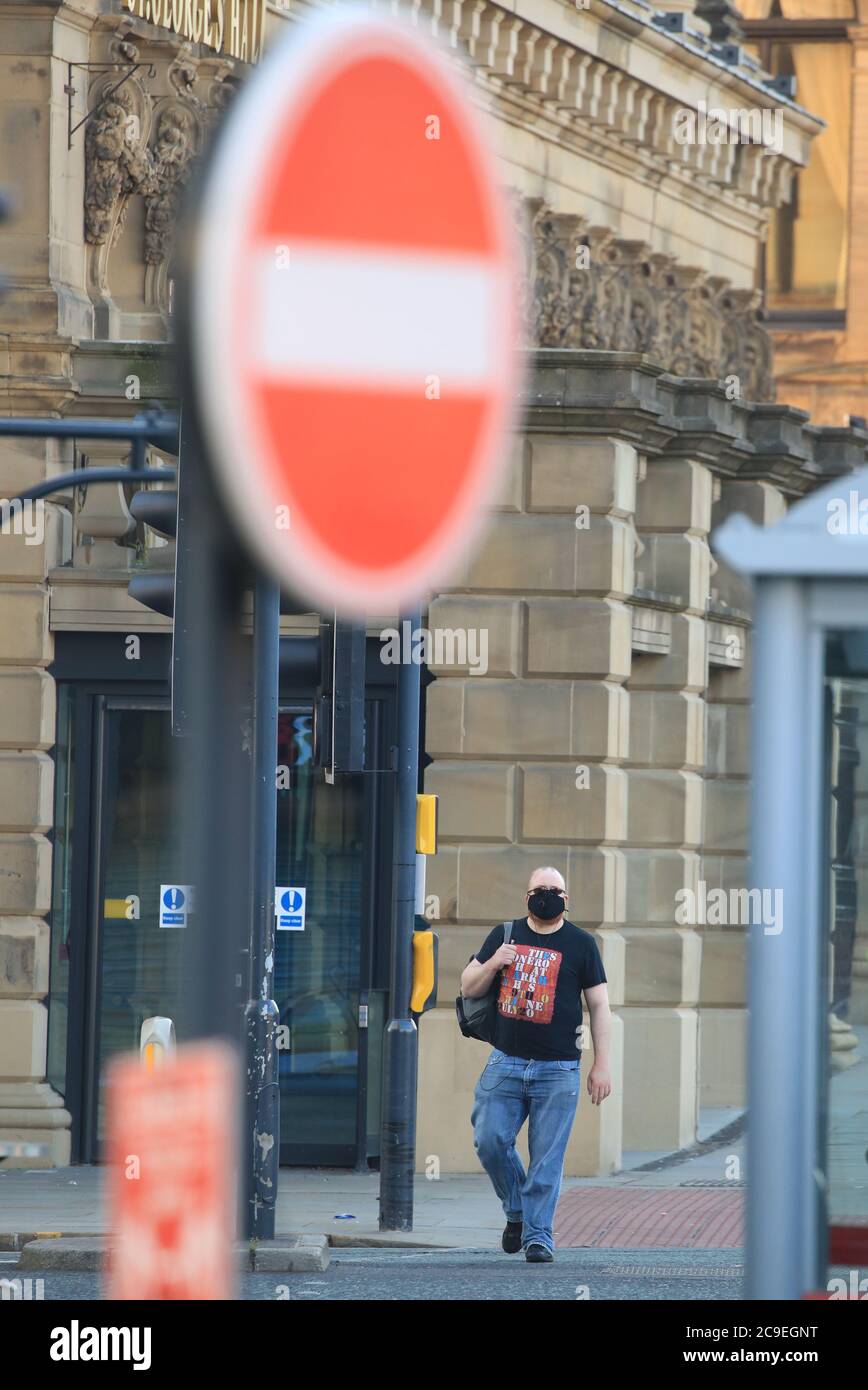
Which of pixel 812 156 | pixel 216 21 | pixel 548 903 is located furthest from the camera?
pixel 812 156

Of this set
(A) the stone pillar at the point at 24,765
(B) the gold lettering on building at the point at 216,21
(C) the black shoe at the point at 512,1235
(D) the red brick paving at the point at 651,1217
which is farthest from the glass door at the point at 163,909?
(B) the gold lettering on building at the point at 216,21

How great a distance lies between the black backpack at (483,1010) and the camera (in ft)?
40.5

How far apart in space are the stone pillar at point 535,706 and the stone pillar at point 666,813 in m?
0.72

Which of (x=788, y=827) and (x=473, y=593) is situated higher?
(x=473, y=593)

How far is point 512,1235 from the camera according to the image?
41.8 ft

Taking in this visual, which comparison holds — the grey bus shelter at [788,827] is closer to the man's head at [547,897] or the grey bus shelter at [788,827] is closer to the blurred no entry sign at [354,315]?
the blurred no entry sign at [354,315]

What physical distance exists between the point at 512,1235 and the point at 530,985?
1289mm

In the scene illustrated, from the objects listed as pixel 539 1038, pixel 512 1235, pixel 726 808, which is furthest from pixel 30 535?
pixel 726 808

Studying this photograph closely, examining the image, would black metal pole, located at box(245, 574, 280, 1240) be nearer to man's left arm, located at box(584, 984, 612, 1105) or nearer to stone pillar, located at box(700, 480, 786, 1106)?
man's left arm, located at box(584, 984, 612, 1105)

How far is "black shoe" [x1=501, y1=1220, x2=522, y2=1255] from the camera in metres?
12.7

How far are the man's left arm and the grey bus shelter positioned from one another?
24.1ft

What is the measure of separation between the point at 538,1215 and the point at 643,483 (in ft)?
24.8

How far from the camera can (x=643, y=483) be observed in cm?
1902

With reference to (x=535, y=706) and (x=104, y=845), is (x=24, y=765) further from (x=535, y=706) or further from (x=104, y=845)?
(x=535, y=706)
